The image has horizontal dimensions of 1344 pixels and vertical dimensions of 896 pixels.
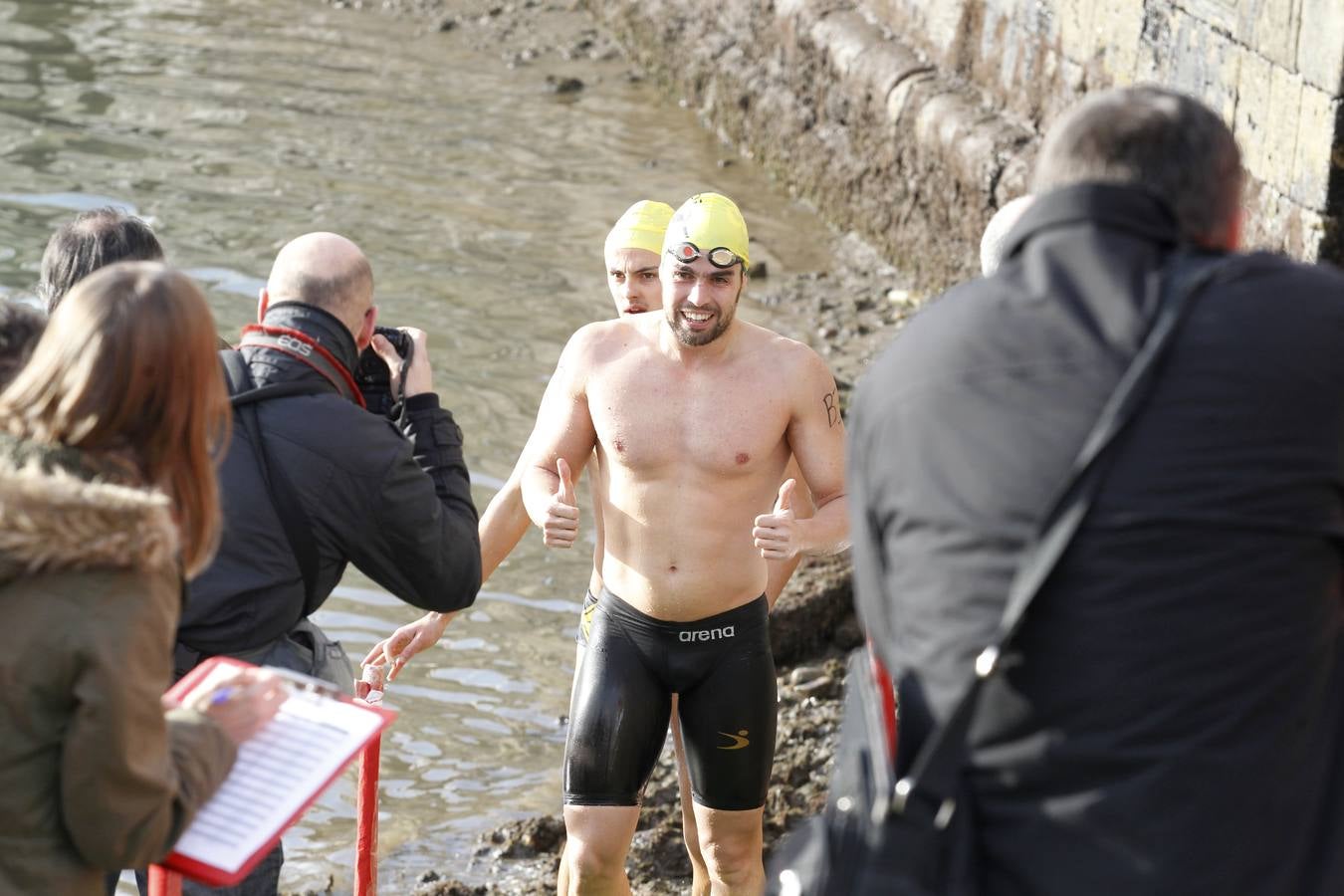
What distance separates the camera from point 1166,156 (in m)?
2.51

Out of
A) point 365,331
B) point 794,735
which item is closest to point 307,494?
point 365,331

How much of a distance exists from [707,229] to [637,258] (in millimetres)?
710

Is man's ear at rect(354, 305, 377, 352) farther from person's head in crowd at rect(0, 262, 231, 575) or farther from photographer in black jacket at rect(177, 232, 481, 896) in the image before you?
person's head in crowd at rect(0, 262, 231, 575)

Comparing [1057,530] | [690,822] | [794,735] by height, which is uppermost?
[1057,530]

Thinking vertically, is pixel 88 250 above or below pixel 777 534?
above

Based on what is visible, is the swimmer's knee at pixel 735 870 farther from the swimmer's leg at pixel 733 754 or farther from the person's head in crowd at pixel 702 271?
the person's head in crowd at pixel 702 271

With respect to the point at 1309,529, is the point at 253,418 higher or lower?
lower

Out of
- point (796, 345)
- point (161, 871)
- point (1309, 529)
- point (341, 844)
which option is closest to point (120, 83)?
point (341, 844)

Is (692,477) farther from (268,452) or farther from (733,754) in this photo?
(268,452)

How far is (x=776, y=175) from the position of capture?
44.5ft

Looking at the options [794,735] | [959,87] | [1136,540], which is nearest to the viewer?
[1136,540]

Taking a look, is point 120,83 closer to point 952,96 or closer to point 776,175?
point 776,175

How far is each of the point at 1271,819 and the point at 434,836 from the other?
4253mm

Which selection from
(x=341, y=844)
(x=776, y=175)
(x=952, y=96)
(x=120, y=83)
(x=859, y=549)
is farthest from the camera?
(x=120, y=83)
